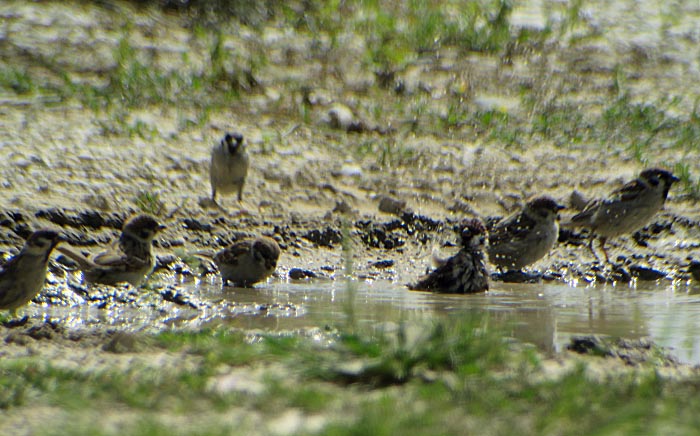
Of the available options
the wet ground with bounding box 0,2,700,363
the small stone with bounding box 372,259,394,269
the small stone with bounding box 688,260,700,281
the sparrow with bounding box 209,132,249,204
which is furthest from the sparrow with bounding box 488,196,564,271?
the sparrow with bounding box 209,132,249,204

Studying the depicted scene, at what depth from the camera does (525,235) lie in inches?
369

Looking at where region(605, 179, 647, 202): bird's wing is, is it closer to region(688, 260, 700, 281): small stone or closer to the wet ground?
the wet ground

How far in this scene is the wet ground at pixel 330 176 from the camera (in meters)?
7.21

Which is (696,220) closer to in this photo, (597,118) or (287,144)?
(597,118)

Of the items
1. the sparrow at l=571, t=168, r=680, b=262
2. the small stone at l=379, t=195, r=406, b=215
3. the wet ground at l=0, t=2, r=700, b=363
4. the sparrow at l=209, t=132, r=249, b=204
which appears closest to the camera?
the wet ground at l=0, t=2, r=700, b=363

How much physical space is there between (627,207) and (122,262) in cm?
485

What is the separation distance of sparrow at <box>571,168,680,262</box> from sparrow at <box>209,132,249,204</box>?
11.0 ft

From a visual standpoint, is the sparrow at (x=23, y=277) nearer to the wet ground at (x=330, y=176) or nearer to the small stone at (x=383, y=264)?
the wet ground at (x=330, y=176)

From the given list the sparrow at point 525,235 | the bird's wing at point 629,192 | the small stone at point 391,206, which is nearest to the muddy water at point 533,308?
the sparrow at point 525,235

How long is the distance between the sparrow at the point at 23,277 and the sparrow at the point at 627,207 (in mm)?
5301

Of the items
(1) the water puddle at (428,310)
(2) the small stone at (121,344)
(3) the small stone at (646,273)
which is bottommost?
(2) the small stone at (121,344)

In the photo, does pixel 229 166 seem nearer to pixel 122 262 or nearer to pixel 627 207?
pixel 122 262

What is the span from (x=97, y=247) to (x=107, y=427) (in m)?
5.31

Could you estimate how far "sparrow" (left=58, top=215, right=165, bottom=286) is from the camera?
7695mm
